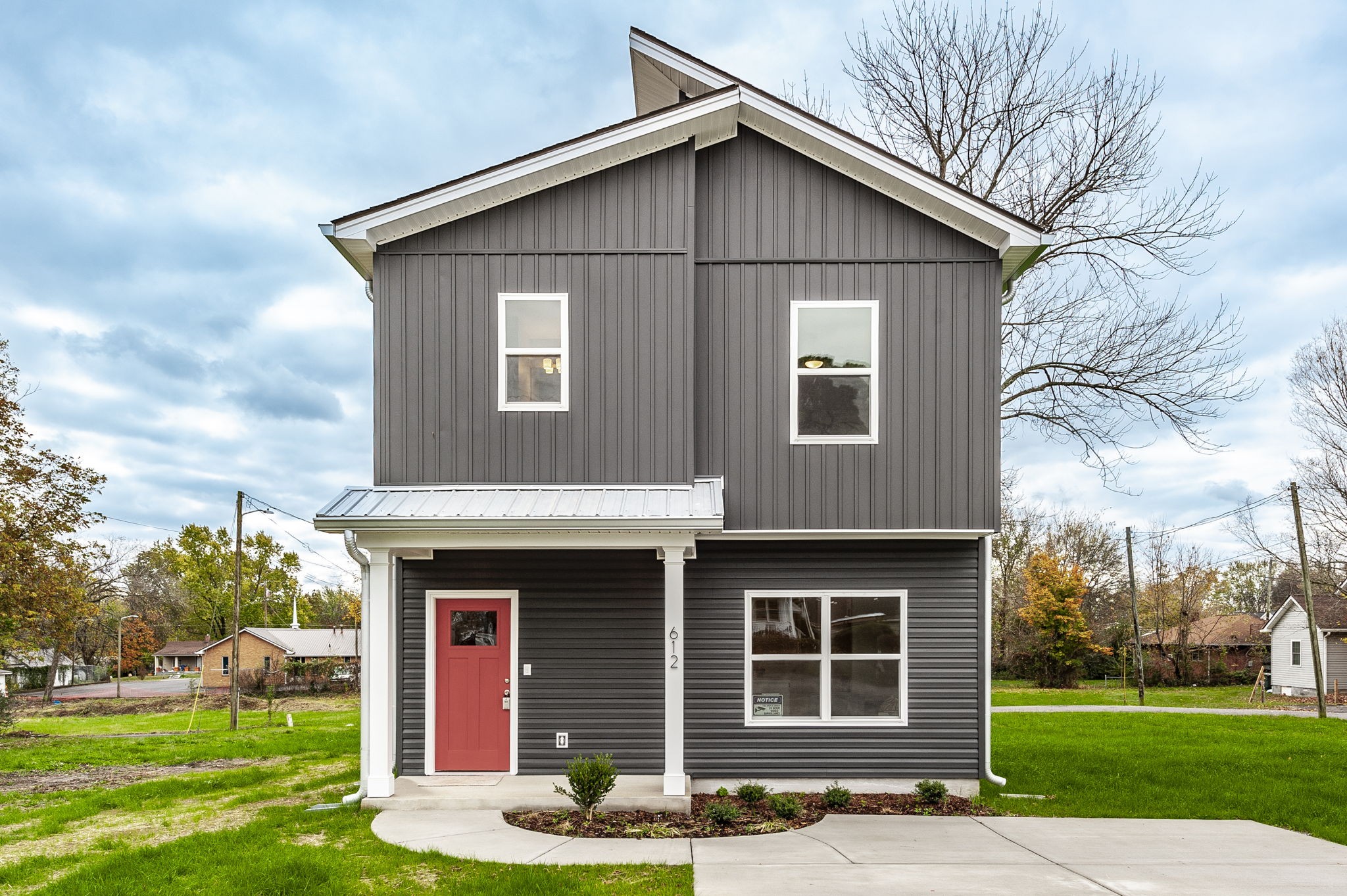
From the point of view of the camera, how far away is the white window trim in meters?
9.36

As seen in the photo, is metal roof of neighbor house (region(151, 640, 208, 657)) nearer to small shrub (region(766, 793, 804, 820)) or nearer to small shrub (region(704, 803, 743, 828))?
small shrub (region(766, 793, 804, 820))

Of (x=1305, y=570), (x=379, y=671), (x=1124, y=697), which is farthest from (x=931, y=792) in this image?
(x=1124, y=697)

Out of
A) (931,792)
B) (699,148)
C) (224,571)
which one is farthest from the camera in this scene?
(224,571)

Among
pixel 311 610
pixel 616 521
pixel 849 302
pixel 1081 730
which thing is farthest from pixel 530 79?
pixel 311 610

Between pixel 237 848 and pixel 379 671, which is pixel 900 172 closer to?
pixel 379 671

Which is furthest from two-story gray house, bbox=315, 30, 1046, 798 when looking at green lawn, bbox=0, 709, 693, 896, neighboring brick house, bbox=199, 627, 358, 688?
neighboring brick house, bbox=199, 627, 358, 688

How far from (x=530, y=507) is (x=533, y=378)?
157 centimetres

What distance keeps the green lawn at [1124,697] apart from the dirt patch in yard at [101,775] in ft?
62.6

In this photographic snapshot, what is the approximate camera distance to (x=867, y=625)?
960 cm

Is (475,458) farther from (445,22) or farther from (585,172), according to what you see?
(445,22)

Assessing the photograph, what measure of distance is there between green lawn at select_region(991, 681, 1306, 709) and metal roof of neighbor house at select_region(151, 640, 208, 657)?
53513 mm

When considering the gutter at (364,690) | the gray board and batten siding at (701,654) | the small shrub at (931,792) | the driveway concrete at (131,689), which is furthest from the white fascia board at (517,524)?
the driveway concrete at (131,689)

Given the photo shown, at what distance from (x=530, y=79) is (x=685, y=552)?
35.3ft

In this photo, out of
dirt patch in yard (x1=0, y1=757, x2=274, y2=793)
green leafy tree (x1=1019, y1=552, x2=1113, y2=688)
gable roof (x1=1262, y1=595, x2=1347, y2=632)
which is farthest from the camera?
gable roof (x1=1262, y1=595, x2=1347, y2=632)
